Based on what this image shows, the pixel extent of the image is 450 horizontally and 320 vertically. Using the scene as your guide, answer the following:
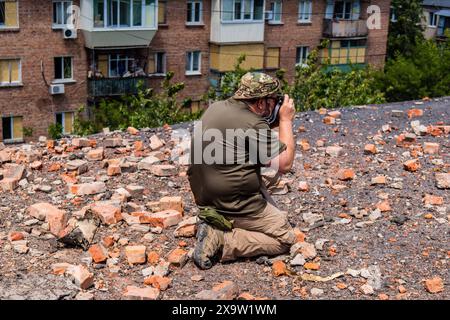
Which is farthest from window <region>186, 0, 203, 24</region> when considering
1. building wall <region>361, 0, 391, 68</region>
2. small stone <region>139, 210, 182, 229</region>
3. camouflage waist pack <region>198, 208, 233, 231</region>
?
camouflage waist pack <region>198, 208, 233, 231</region>

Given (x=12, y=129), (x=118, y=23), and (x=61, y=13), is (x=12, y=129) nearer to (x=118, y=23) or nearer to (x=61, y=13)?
→ (x=61, y=13)

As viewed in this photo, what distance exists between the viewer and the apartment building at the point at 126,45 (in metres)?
24.6

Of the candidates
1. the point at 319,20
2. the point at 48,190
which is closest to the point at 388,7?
the point at 319,20

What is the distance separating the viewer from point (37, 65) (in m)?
24.9

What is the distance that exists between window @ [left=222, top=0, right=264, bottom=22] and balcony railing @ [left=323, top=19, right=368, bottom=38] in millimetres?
3880

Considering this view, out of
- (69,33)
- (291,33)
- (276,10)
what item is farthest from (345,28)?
(69,33)

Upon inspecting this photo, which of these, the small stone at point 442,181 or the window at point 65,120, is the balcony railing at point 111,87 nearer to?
the window at point 65,120

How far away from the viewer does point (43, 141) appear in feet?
29.7

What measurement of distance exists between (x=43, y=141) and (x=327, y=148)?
346 centimetres

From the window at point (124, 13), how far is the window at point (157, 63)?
141 cm

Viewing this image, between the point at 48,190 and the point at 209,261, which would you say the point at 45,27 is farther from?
the point at 209,261

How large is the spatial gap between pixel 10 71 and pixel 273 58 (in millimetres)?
11040

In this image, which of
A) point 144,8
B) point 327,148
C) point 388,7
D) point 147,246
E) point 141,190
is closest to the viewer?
point 147,246

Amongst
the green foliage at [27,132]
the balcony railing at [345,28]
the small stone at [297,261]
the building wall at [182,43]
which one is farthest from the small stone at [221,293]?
the balcony railing at [345,28]
